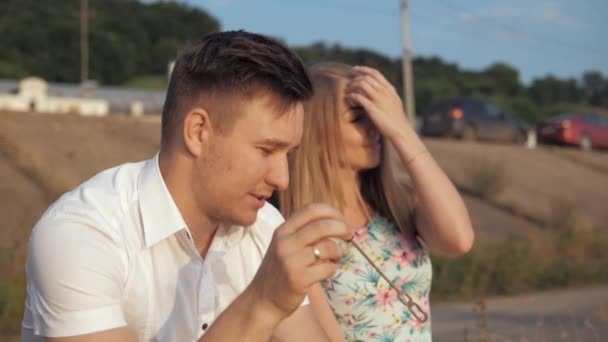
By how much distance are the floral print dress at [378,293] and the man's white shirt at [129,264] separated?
82cm

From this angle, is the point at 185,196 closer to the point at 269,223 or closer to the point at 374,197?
the point at 269,223

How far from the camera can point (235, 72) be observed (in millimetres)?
2066

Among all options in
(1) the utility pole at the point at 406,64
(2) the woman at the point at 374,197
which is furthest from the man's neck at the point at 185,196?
(1) the utility pole at the point at 406,64

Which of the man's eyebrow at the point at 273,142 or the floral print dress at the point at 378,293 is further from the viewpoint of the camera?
the floral print dress at the point at 378,293

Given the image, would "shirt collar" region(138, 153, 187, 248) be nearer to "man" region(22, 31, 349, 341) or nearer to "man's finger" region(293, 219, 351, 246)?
"man" region(22, 31, 349, 341)

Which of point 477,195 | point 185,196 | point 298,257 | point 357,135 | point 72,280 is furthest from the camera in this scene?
point 477,195

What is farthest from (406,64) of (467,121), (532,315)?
(532,315)

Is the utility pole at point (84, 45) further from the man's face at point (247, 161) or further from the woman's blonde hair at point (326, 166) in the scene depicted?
the man's face at point (247, 161)

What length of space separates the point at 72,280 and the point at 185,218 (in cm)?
40

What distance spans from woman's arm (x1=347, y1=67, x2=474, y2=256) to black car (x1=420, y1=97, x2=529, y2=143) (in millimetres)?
22913

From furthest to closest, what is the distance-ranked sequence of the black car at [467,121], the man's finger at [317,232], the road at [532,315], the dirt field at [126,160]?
1. the black car at [467,121]
2. the dirt field at [126,160]
3. the road at [532,315]
4. the man's finger at [317,232]

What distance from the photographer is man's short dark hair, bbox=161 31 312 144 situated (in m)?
2.06

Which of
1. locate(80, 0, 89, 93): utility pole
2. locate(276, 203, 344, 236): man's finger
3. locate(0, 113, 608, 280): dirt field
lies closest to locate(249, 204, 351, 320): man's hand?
locate(276, 203, 344, 236): man's finger

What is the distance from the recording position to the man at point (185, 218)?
186 centimetres
